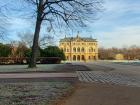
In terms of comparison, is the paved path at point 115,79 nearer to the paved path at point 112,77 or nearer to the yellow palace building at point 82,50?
the paved path at point 112,77

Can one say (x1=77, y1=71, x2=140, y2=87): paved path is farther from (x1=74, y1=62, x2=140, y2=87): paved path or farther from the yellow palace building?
the yellow palace building

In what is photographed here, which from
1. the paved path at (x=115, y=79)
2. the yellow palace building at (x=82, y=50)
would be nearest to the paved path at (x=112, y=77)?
the paved path at (x=115, y=79)

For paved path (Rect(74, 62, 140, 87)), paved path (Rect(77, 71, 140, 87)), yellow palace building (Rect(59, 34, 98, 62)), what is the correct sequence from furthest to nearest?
yellow palace building (Rect(59, 34, 98, 62)), paved path (Rect(74, 62, 140, 87)), paved path (Rect(77, 71, 140, 87))

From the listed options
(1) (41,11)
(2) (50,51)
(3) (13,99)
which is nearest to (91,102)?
(3) (13,99)

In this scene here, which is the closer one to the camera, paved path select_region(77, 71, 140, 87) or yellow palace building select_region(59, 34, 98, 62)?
paved path select_region(77, 71, 140, 87)

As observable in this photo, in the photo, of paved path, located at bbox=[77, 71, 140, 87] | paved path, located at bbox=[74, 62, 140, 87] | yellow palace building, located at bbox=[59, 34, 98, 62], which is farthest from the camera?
yellow palace building, located at bbox=[59, 34, 98, 62]

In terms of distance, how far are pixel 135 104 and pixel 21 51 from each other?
9292 cm

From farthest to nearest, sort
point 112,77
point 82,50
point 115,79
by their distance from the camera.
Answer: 1. point 82,50
2. point 112,77
3. point 115,79

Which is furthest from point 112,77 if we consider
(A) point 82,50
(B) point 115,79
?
(A) point 82,50

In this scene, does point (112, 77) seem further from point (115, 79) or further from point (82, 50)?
point (82, 50)

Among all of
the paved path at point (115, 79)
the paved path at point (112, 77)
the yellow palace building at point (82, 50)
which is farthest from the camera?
the yellow palace building at point (82, 50)

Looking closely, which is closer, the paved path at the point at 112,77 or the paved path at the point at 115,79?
the paved path at the point at 115,79

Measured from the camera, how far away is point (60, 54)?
92125 mm

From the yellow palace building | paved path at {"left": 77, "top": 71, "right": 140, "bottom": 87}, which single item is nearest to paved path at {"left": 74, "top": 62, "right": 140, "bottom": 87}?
paved path at {"left": 77, "top": 71, "right": 140, "bottom": 87}
